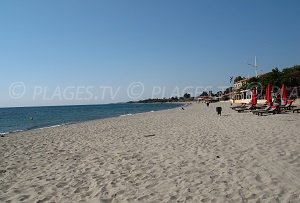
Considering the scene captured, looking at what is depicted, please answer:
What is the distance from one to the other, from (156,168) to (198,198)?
1.62 metres

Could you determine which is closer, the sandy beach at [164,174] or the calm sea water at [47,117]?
the sandy beach at [164,174]

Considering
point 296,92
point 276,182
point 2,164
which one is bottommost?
point 2,164

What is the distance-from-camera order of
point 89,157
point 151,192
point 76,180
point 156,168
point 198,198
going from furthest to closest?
point 89,157 < point 156,168 < point 76,180 < point 151,192 < point 198,198

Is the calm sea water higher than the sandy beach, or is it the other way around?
the sandy beach

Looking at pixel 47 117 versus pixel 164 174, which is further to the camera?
pixel 47 117

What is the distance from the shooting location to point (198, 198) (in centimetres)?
314

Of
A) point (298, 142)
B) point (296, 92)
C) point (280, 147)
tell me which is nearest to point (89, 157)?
point (280, 147)

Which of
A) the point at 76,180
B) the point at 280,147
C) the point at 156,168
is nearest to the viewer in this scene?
the point at 76,180

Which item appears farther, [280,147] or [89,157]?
[89,157]

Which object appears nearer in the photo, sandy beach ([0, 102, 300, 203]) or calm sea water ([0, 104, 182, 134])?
sandy beach ([0, 102, 300, 203])

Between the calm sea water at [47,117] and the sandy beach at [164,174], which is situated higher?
the sandy beach at [164,174]

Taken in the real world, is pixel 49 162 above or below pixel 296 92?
below

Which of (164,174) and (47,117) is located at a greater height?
(164,174)

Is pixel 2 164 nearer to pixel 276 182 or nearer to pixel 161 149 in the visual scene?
pixel 161 149
